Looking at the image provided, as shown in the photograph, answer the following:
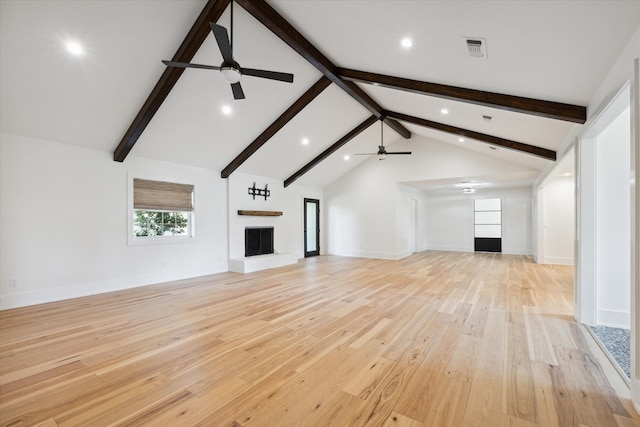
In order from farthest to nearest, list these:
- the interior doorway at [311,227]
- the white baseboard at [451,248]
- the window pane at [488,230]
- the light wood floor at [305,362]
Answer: the white baseboard at [451,248]
the window pane at [488,230]
the interior doorway at [311,227]
the light wood floor at [305,362]

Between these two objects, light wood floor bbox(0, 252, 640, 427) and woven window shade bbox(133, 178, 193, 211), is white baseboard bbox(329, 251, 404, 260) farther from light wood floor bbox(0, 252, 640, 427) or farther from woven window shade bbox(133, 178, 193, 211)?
woven window shade bbox(133, 178, 193, 211)

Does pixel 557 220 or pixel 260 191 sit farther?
pixel 260 191

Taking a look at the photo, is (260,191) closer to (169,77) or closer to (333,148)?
(333,148)

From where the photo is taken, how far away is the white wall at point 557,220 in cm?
757

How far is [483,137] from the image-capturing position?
5.82m

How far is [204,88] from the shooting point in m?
4.49

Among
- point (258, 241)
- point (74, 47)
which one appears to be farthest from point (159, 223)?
point (74, 47)

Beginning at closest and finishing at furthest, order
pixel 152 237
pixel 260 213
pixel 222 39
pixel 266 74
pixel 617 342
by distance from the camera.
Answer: pixel 222 39 → pixel 617 342 → pixel 266 74 → pixel 152 237 → pixel 260 213

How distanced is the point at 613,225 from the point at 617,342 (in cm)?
133

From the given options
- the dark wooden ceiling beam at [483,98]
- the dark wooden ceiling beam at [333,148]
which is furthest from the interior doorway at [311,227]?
the dark wooden ceiling beam at [483,98]

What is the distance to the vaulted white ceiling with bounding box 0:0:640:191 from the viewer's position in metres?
2.35

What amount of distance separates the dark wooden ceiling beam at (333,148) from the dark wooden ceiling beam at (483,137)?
0.55 meters

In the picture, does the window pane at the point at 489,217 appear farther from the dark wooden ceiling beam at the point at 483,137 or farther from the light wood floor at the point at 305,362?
the light wood floor at the point at 305,362

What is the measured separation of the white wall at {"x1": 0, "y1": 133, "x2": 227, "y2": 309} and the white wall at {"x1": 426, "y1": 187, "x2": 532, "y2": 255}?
30.8ft
